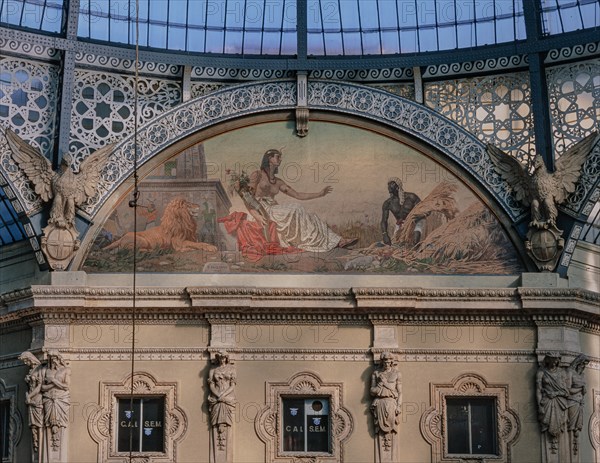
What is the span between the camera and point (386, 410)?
116 ft

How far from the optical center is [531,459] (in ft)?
116

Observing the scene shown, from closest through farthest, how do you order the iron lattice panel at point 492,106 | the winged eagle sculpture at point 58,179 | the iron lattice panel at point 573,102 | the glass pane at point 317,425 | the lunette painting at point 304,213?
the glass pane at point 317,425 → the winged eagle sculpture at point 58,179 → the lunette painting at point 304,213 → the iron lattice panel at point 573,102 → the iron lattice panel at point 492,106

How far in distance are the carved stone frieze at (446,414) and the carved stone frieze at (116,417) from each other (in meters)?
5.86

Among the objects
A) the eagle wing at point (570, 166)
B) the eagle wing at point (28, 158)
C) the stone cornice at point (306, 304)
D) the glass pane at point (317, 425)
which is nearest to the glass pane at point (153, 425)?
the stone cornice at point (306, 304)

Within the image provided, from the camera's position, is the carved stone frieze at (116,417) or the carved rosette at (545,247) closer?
the carved stone frieze at (116,417)

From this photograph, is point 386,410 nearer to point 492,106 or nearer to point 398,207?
point 398,207

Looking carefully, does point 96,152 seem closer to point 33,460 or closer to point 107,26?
point 107,26

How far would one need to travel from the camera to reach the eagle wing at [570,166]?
36.7 metres

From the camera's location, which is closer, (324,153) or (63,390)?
(63,390)

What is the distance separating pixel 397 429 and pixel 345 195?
611 centimetres

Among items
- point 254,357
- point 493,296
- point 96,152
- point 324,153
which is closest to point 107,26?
point 96,152

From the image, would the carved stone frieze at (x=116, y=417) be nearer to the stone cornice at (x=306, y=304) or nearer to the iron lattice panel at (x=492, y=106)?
the stone cornice at (x=306, y=304)

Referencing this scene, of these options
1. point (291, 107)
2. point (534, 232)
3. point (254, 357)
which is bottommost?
point (254, 357)

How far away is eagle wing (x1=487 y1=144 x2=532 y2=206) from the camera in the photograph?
121 ft
